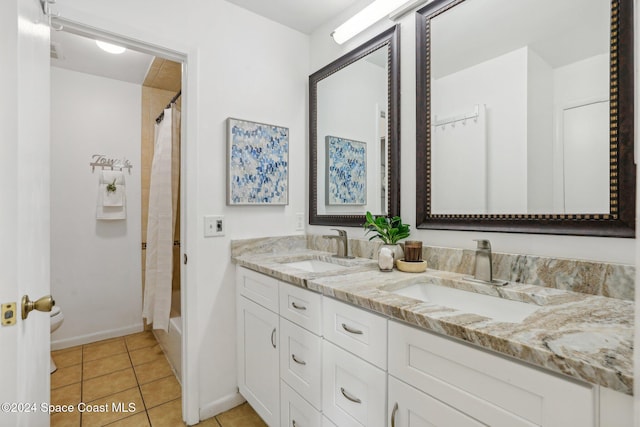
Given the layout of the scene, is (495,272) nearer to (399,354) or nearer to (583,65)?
(399,354)

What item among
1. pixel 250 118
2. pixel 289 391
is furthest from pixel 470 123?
pixel 289 391

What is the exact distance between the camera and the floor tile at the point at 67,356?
2.29 meters

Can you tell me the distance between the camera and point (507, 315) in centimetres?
105

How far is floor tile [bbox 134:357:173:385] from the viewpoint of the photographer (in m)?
2.08

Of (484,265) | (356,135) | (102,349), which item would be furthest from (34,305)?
(102,349)

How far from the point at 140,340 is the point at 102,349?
270 millimetres

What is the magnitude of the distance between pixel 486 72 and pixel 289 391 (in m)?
1.57

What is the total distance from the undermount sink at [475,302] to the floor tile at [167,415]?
1.45 m

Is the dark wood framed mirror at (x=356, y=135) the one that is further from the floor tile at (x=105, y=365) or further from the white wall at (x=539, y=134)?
the floor tile at (x=105, y=365)

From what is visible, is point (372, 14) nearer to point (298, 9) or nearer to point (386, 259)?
point (298, 9)

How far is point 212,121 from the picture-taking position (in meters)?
1.75

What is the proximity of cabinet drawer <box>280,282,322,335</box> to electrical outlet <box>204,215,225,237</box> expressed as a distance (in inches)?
23.2

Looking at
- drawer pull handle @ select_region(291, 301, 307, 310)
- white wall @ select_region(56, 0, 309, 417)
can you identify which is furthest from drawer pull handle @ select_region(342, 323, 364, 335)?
white wall @ select_region(56, 0, 309, 417)

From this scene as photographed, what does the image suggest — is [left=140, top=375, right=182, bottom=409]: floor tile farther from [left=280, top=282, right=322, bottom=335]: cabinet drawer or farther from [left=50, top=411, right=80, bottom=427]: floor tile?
[left=280, top=282, right=322, bottom=335]: cabinet drawer
